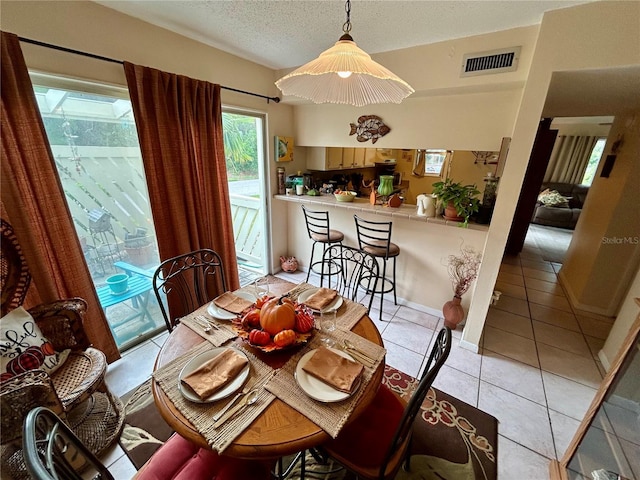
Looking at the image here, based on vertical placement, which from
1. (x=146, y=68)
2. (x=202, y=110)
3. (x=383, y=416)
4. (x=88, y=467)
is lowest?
(x=88, y=467)

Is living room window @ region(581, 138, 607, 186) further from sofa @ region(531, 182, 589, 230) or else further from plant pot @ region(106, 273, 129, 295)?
plant pot @ region(106, 273, 129, 295)

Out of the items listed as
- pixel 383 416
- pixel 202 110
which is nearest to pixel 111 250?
pixel 202 110

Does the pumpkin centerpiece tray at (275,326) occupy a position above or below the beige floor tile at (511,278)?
above

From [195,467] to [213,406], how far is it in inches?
10.9

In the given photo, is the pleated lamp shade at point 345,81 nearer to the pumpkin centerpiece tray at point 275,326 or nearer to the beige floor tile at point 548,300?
the pumpkin centerpiece tray at point 275,326

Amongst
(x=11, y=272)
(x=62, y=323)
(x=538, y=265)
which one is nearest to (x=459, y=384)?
(x=62, y=323)

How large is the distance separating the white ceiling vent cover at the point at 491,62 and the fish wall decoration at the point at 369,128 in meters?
0.82

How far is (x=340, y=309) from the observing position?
1.53m

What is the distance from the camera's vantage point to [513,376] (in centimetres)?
209

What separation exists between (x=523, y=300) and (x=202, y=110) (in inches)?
161

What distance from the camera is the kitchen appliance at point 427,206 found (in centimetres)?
243

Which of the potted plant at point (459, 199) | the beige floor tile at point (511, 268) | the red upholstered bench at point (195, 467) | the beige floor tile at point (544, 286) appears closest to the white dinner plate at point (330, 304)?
the red upholstered bench at point (195, 467)

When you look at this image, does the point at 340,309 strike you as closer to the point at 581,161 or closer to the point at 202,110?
the point at 202,110

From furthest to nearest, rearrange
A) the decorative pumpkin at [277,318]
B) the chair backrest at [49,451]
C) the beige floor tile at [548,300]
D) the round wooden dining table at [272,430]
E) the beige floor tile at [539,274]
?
1. the beige floor tile at [539,274]
2. the beige floor tile at [548,300]
3. the decorative pumpkin at [277,318]
4. the round wooden dining table at [272,430]
5. the chair backrest at [49,451]
